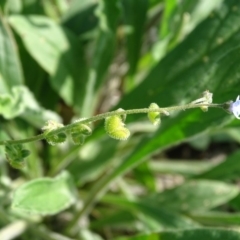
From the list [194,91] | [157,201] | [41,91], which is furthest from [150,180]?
[194,91]

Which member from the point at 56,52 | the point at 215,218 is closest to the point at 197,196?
the point at 215,218

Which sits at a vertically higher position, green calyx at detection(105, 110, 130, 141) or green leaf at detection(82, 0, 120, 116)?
green leaf at detection(82, 0, 120, 116)

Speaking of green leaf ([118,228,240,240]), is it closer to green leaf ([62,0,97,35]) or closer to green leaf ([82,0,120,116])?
green leaf ([82,0,120,116])

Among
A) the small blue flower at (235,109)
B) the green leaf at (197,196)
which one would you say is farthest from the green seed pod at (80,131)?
the green leaf at (197,196)

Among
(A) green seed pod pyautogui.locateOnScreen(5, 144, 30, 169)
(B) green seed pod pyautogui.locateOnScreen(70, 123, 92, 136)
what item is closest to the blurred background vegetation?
(A) green seed pod pyautogui.locateOnScreen(5, 144, 30, 169)

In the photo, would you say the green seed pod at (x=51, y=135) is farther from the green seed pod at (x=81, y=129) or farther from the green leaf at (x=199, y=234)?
the green leaf at (x=199, y=234)

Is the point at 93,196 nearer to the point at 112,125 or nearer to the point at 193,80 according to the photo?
the point at 193,80
